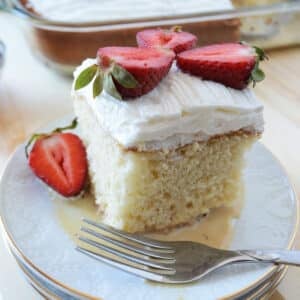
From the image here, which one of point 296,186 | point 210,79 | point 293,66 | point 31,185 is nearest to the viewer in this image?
point 210,79

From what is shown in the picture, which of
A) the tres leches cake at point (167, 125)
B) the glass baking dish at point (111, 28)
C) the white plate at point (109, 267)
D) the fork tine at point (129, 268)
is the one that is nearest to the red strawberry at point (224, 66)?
the tres leches cake at point (167, 125)

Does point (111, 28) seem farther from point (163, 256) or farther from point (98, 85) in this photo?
point (163, 256)

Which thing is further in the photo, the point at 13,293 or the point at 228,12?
the point at 228,12

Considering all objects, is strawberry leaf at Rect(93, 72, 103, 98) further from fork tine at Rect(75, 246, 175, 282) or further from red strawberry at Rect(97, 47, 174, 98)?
fork tine at Rect(75, 246, 175, 282)

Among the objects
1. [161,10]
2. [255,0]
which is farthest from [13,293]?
[255,0]

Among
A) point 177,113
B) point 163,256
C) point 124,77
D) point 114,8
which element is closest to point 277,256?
point 163,256

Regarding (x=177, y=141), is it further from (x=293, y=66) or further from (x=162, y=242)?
(x=293, y=66)

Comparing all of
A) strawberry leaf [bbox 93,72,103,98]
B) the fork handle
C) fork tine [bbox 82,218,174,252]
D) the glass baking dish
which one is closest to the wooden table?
the glass baking dish
